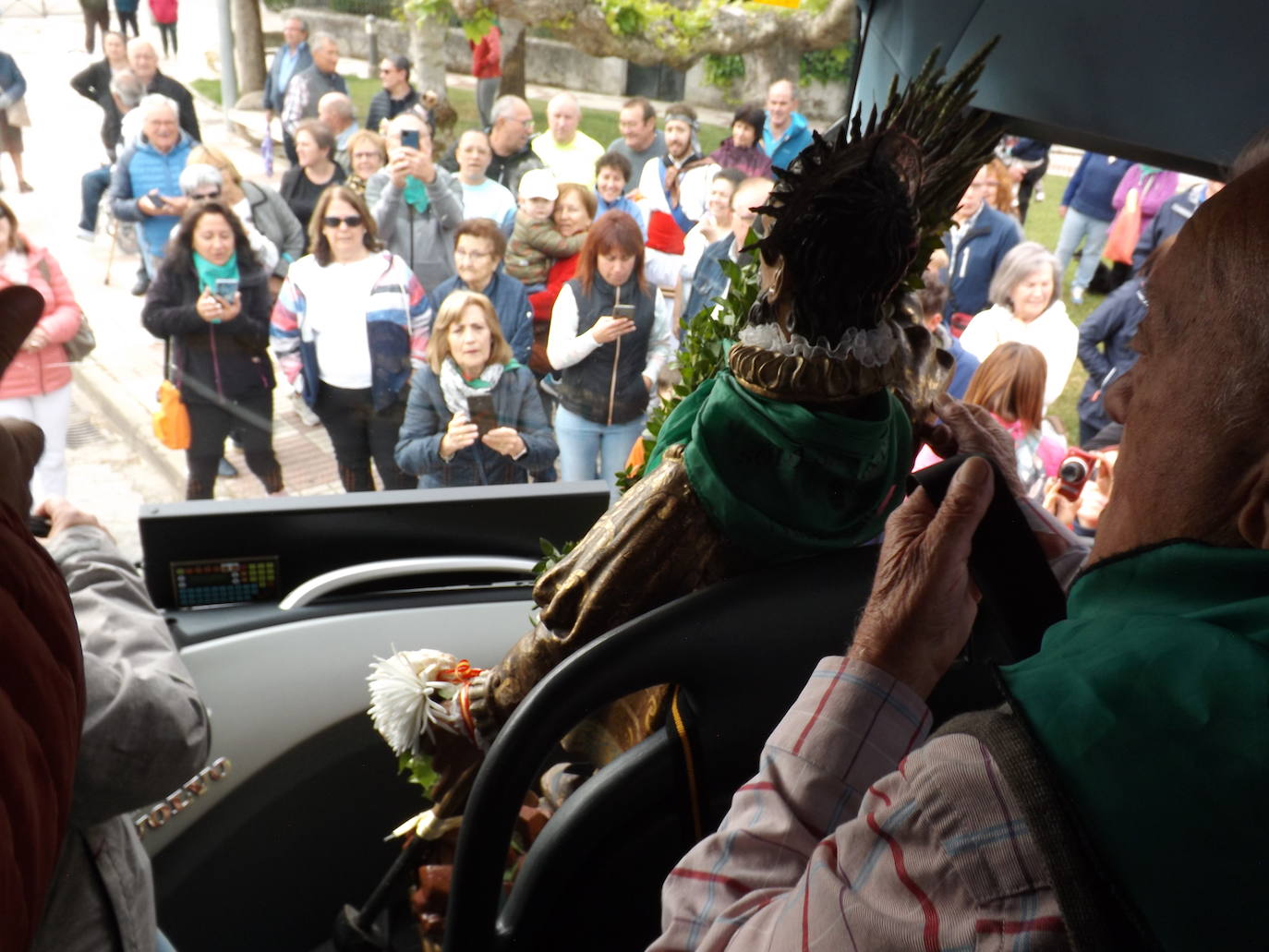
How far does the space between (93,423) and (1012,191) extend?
136 inches

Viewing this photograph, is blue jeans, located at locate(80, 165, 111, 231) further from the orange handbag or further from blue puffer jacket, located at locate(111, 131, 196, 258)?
the orange handbag

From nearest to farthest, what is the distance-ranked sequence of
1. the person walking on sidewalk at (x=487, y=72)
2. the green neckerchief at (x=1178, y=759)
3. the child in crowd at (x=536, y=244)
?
the green neckerchief at (x=1178, y=759)
the child in crowd at (x=536, y=244)
the person walking on sidewalk at (x=487, y=72)

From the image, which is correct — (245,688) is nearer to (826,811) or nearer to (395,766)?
(395,766)

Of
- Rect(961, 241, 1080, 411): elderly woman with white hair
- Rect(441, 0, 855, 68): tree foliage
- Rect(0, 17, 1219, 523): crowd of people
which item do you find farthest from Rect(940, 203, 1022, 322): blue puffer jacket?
Rect(441, 0, 855, 68): tree foliage

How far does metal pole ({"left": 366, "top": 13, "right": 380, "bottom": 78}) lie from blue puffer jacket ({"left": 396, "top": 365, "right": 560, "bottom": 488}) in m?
1.07

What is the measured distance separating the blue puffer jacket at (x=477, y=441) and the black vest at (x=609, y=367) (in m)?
0.16

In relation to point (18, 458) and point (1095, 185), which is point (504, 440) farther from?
point (1095, 185)

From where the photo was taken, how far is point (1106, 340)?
379cm

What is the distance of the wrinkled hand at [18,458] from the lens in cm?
102

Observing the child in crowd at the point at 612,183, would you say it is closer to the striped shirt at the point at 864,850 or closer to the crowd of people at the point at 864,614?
the crowd of people at the point at 864,614

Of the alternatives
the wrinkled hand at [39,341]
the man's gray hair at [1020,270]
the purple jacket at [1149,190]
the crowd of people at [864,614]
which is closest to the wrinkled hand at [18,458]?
the crowd of people at [864,614]

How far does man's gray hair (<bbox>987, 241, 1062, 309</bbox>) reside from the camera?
357cm

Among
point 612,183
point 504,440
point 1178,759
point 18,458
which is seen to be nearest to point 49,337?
point 504,440

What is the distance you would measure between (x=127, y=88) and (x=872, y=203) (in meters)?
2.95
